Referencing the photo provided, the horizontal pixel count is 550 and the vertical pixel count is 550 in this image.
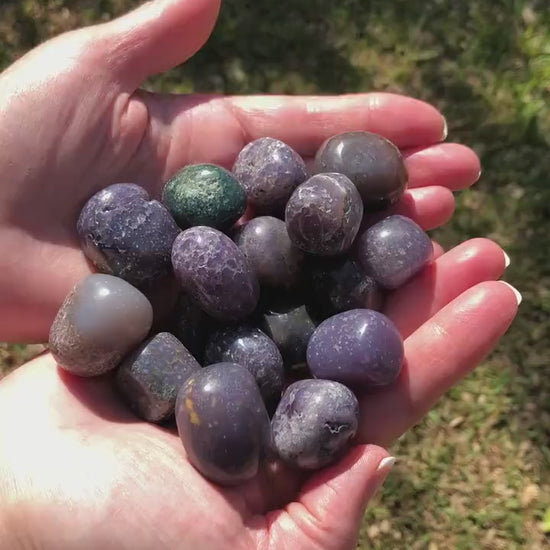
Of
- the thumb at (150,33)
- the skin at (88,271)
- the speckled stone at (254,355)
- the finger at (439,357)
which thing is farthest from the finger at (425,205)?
the thumb at (150,33)

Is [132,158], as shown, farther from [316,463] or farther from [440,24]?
[440,24]

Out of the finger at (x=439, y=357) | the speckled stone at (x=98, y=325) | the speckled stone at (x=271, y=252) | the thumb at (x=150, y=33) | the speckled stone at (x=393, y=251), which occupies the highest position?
the thumb at (x=150, y=33)

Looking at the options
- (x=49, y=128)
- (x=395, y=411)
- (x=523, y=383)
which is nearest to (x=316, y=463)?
(x=395, y=411)

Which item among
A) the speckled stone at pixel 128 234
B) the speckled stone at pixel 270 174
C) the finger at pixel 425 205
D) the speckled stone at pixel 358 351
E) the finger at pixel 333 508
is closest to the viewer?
the finger at pixel 333 508

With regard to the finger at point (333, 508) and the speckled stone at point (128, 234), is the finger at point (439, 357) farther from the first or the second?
the speckled stone at point (128, 234)

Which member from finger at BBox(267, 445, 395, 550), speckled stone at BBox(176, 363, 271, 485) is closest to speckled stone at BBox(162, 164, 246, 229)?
speckled stone at BBox(176, 363, 271, 485)

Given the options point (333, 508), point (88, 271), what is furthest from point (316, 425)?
point (88, 271)
